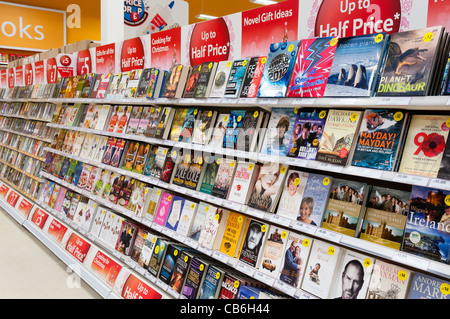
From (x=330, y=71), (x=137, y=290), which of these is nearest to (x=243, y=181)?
(x=330, y=71)

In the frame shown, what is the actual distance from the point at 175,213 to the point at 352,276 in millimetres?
1568

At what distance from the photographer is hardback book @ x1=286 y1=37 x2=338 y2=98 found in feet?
6.88

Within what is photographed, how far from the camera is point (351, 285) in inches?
77.9

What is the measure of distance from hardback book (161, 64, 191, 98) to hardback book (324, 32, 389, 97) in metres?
1.37

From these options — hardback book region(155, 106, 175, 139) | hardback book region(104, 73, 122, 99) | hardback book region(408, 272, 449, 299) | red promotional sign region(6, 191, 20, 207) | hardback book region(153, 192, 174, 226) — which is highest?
hardback book region(104, 73, 122, 99)

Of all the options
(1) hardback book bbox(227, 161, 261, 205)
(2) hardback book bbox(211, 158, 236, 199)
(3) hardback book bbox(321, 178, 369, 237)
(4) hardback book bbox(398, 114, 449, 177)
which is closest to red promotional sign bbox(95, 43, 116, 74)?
(2) hardback book bbox(211, 158, 236, 199)

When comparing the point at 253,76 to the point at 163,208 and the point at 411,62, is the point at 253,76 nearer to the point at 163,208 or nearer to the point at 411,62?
the point at 411,62

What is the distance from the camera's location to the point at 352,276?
1984mm

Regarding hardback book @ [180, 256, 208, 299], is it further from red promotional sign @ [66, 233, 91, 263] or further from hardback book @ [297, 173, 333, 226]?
red promotional sign @ [66, 233, 91, 263]

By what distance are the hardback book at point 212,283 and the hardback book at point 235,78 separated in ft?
4.02

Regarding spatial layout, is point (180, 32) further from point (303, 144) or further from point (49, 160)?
point (49, 160)

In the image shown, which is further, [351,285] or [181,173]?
[181,173]

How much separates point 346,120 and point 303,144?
288 millimetres
